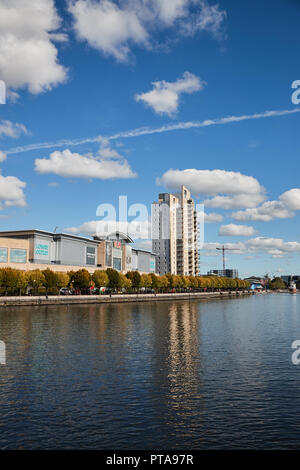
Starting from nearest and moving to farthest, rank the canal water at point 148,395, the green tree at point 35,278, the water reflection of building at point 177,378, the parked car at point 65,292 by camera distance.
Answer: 1. the canal water at point 148,395
2. the water reflection of building at point 177,378
3. the green tree at point 35,278
4. the parked car at point 65,292

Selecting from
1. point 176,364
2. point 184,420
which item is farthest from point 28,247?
point 184,420

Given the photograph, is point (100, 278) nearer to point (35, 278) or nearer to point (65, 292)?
point (65, 292)

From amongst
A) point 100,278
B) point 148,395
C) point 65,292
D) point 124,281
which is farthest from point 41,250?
point 148,395

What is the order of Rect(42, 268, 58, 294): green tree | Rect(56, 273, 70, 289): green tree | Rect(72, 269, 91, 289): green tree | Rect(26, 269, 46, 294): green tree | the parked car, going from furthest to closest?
the parked car < Rect(72, 269, 91, 289): green tree < Rect(56, 273, 70, 289): green tree < Rect(42, 268, 58, 294): green tree < Rect(26, 269, 46, 294): green tree

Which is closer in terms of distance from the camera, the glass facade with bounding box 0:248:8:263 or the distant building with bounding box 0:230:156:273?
the glass facade with bounding box 0:248:8:263

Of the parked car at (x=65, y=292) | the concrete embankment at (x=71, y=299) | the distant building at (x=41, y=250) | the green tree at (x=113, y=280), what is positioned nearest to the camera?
the concrete embankment at (x=71, y=299)

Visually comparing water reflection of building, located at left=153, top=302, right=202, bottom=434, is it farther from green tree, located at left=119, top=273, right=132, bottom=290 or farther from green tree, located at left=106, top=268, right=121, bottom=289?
green tree, located at left=119, top=273, right=132, bottom=290

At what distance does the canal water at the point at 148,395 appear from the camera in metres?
21.7

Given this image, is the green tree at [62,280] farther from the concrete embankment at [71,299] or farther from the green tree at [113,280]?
the green tree at [113,280]

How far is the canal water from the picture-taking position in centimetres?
2173

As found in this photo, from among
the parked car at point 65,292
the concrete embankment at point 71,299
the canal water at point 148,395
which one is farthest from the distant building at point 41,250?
the canal water at point 148,395

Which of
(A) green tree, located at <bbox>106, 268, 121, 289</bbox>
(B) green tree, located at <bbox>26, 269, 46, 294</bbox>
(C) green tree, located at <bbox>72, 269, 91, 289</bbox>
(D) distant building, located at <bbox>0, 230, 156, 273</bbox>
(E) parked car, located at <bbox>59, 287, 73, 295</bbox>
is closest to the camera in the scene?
(B) green tree, located at <bbox>26, 269, 46, 294</bbox>

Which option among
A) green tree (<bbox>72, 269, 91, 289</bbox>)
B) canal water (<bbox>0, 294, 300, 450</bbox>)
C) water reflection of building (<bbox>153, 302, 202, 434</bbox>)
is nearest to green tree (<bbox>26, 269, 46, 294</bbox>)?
green tree (<bbox>72, 269, 91, 289</bbox>)
